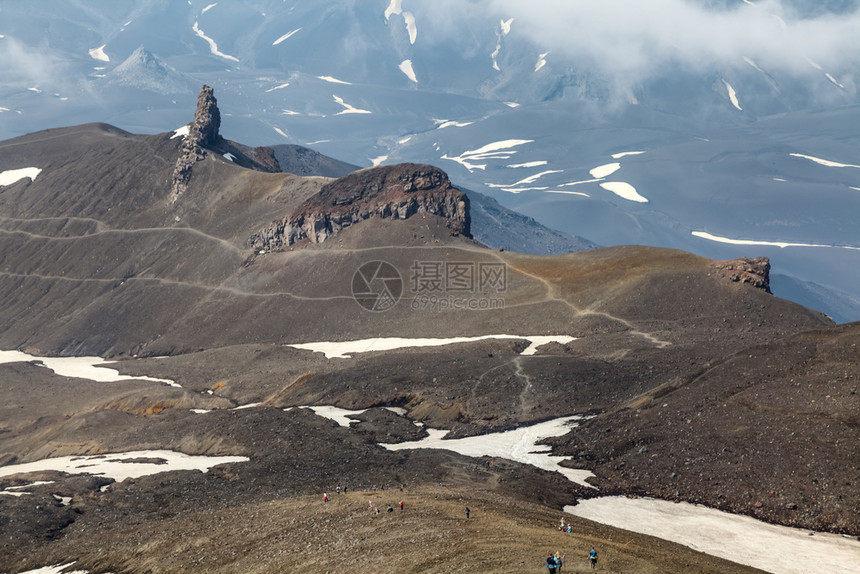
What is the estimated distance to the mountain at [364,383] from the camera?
171ft

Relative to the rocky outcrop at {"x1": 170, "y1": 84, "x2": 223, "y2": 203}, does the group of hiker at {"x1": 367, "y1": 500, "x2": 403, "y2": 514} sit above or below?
below

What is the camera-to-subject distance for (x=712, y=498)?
2287 inches

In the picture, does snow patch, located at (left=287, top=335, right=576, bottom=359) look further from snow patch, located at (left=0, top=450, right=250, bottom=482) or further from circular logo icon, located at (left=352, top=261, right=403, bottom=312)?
snow patch, located at (left=0, top=450, right=250, bottom=482)

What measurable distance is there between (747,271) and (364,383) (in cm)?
5666

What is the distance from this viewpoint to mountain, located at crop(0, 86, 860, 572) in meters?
52.2

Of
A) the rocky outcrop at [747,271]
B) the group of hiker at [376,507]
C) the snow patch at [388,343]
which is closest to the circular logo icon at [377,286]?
the snow patch at [388,343]

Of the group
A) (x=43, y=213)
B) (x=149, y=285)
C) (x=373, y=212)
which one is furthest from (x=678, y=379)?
(x=43, y=213)

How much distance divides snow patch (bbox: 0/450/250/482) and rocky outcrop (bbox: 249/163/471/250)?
77967 millimetres

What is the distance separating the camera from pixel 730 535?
5212 cm

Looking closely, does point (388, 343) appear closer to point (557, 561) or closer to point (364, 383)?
point (364, 383)

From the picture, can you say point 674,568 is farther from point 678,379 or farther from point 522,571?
point 678,379

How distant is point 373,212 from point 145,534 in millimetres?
108838

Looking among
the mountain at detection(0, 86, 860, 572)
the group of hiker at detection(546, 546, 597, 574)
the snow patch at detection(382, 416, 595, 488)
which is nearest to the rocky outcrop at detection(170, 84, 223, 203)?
the mountain at detection(0, 86, 860, 572)

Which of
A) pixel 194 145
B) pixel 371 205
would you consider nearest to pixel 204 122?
pixel 194 145
